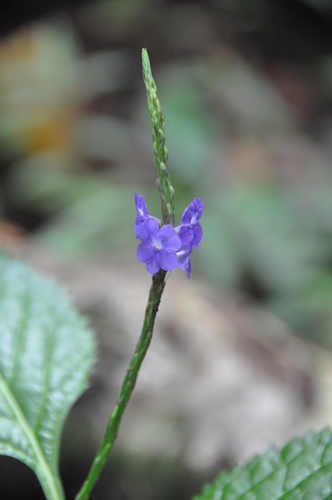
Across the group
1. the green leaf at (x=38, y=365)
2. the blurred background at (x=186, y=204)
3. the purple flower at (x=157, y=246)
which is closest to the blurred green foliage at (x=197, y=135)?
the blurred background at (x=186, y=204)

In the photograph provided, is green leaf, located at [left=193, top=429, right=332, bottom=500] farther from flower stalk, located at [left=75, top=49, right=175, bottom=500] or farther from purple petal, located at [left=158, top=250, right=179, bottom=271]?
purple petal, located at [left=158, top=250, right=179, bottom=271]

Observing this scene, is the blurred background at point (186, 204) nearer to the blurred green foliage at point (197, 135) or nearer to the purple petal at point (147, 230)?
the blurred green foliage at point (197, 135)

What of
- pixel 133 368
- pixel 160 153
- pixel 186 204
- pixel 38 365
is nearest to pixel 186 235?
pixel 160 153

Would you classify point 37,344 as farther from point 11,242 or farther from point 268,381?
point 11,242

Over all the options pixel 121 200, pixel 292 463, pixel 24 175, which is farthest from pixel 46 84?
pixel 292 463

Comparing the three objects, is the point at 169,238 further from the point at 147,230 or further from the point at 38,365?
the point at 38,365

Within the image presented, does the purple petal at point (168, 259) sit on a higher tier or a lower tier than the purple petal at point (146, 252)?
lower

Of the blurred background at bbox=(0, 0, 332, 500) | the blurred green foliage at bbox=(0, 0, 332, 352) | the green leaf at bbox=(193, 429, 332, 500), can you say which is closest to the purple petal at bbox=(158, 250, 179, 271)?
the green leaf at bbox=(193, 429, 332, 500)

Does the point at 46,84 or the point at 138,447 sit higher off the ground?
the point at 46,84
